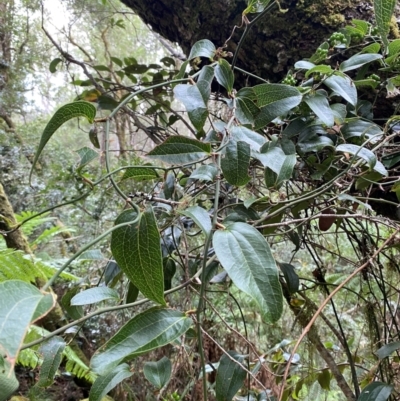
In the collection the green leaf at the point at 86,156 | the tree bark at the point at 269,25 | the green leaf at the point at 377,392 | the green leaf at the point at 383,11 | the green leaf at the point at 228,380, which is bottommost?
the green leaf at the point at 377,392

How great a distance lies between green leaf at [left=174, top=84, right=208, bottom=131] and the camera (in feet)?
1.22

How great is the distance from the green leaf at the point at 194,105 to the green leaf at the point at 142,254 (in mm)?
132

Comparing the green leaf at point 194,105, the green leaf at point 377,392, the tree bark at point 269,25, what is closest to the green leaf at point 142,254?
the green leaf at point 194,105

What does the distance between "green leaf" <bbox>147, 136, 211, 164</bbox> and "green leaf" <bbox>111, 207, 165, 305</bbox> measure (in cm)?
8

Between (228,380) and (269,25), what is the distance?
2.20ft

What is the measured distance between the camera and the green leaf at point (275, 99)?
41 centimetres

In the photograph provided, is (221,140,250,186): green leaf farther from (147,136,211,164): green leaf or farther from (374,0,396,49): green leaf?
(374,0,396,49): green leaf

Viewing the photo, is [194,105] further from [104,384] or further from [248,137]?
[104,384]

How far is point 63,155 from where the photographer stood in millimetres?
2502

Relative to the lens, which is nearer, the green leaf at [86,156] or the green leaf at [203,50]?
the green leaf at [86,156]

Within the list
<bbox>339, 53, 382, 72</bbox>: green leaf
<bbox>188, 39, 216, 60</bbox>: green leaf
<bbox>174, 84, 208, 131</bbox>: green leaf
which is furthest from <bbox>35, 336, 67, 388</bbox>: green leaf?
<bbox>339, 53, 382, 72</bbox>: green leaf

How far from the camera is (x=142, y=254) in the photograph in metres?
0.28

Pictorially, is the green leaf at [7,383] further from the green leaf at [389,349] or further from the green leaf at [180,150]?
the green leaf at [389,349]

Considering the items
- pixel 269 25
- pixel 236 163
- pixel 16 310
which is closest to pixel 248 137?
pixel 236 163
